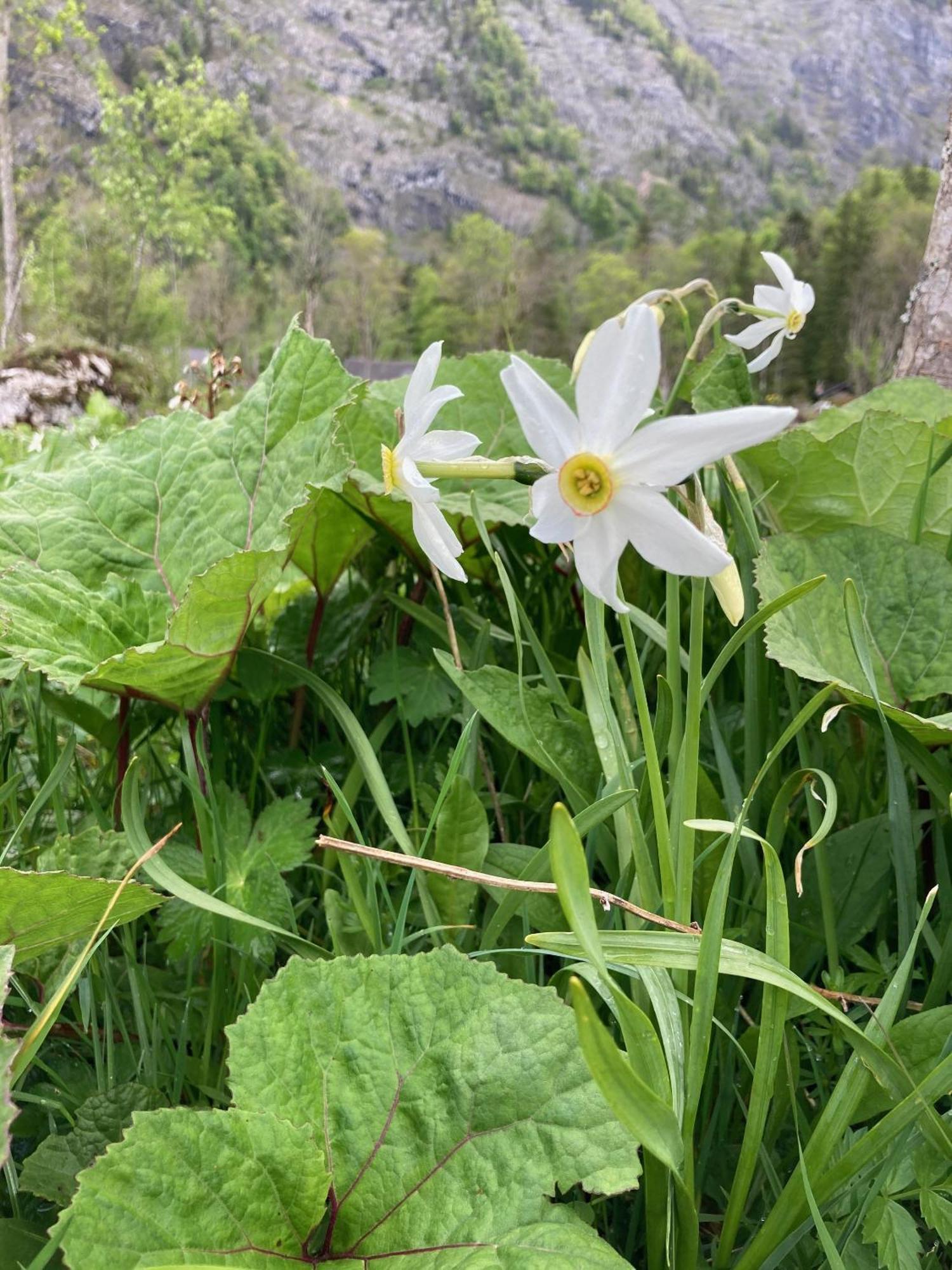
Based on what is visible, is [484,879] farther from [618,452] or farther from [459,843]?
[618,452]

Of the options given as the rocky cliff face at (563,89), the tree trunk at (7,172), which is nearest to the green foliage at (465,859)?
the tree trunk at (7,172)

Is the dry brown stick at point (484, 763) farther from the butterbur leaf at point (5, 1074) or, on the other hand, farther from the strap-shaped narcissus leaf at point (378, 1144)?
the butterbur leaf at point (5, 1074)

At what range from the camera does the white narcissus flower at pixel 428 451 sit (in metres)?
0.59

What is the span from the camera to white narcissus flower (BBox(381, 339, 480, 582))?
1.93 feet

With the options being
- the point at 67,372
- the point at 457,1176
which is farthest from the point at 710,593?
the point at 67,372

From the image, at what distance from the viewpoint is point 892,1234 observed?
21.8 inches

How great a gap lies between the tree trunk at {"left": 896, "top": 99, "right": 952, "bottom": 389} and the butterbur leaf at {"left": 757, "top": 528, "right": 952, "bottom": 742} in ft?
2.22

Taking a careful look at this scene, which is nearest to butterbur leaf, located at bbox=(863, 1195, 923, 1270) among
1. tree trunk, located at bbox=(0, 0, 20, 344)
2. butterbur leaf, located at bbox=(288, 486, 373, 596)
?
→ butterbur leaf, located at bbox=(288, 486, 373, 596)

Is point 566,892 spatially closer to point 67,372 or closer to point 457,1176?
point 457,1176

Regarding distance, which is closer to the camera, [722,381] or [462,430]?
[722,381]

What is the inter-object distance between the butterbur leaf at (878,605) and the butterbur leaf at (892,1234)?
49 cm

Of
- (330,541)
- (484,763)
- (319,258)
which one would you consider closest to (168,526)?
(330,541)

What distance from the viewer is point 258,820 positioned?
96 cm

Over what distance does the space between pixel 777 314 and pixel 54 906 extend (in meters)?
0.84
